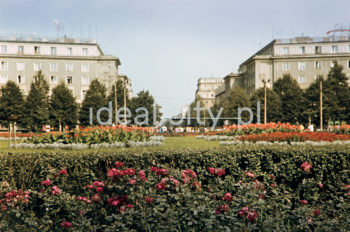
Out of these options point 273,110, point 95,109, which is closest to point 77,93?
point 95,109

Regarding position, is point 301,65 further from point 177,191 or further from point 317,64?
point 177,191

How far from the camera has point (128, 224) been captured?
5.45 meters

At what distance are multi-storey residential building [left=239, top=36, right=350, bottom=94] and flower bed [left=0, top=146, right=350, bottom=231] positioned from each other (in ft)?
194

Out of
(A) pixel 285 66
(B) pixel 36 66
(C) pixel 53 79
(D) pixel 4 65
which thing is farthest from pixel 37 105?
(A) pixel 285 66

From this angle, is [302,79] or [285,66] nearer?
[285,66]

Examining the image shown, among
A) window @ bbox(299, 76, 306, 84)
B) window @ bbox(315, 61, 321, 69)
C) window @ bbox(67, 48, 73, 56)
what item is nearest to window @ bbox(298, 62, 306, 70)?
window @ bbox(299, 76, 306, 84)

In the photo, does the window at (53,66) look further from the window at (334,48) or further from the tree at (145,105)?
the window at (334,48)

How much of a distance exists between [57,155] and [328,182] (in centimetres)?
644

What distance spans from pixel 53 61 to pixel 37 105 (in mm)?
17214

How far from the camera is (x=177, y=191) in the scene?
6301 millimetres

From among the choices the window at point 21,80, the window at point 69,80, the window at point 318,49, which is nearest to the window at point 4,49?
the window at point 21,80

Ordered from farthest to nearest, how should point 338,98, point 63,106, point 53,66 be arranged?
point 53,66 < point 63,106 < point 338,98

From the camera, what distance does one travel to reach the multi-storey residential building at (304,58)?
64.9 metres

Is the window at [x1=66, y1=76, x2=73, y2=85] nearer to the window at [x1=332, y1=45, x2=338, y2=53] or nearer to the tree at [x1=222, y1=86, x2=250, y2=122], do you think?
the tree at [x1=222, y1=86, x2=250, y2=122]
